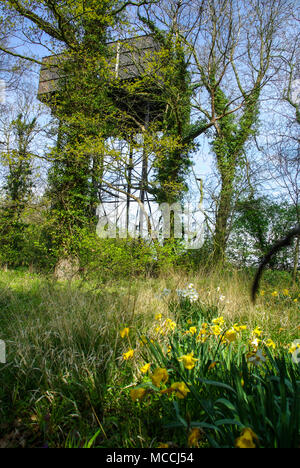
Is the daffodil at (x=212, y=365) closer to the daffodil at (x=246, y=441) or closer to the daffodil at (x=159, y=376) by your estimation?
the daffodil at (x=159, y=376)

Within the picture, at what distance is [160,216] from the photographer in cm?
912

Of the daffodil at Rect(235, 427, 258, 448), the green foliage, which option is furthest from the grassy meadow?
the green foliage

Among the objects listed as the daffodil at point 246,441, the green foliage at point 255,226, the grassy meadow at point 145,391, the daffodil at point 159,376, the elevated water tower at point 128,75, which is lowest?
the grassy meadow at point 145,391

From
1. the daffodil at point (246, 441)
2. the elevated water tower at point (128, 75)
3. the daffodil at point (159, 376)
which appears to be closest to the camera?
the daffodil at point (246, 441)

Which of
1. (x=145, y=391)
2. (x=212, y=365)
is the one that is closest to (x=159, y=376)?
(x=145, y=391)

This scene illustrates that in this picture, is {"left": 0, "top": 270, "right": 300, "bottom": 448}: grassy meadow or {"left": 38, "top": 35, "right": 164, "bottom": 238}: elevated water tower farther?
{"left": 38, "top": 35, "right": 164, "bottom": 238}: elevated water tower

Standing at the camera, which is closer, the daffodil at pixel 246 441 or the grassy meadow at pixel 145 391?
the daffodil at pixel 246 441

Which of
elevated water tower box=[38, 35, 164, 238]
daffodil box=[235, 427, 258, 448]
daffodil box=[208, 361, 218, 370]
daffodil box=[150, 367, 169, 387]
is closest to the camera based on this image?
daffodil box=[235, 427, 258, 448]

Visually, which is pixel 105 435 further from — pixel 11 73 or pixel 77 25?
pixel 77 25

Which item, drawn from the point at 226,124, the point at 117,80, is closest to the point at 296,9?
the point at 226,124

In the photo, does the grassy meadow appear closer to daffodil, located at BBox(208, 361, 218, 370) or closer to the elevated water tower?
daffodil, located at BBox(208, 361, 218, 370)

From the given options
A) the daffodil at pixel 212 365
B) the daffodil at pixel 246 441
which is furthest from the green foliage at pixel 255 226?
the daffodil at pixel 246 441

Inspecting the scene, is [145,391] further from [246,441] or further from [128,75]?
[128,75]

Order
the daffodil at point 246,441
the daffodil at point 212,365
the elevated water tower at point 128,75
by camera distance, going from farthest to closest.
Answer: the elevated water tower at point 128,75, the daffodil at point 212,365, the daffodil at point 246,441
